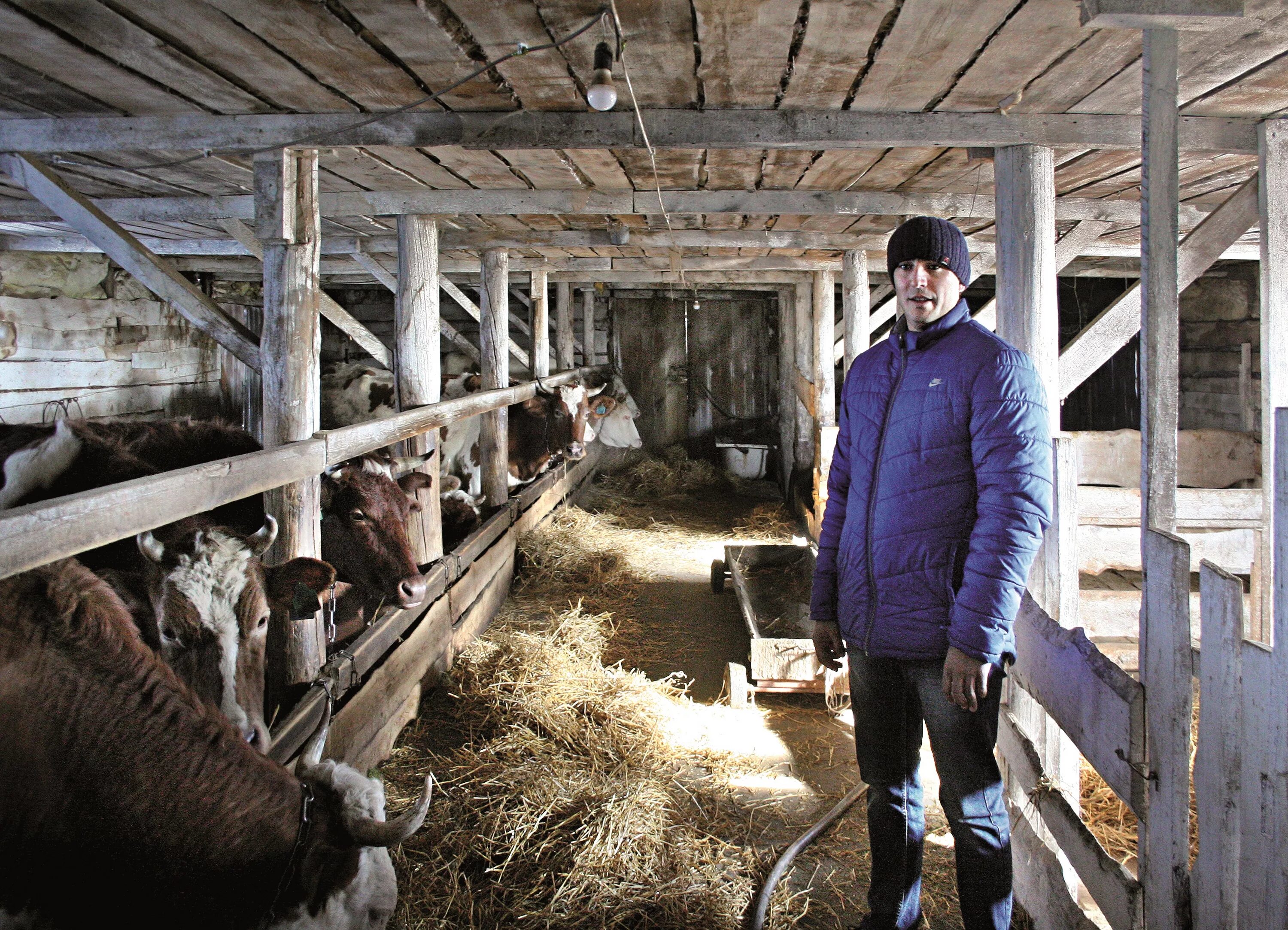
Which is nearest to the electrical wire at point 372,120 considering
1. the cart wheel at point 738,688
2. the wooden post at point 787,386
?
the cart wheel at point 738,688

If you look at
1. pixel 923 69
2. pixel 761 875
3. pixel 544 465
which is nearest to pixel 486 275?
pixel 544 465

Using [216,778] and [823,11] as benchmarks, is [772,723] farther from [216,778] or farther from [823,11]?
[823,11]

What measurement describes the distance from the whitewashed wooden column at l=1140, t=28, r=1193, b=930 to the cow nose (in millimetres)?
3228

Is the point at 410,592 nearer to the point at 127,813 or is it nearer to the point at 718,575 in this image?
the point at 127,813

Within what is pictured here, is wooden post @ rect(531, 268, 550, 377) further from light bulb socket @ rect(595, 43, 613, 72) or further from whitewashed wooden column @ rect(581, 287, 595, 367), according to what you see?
light bulb socket @ rect(595, 43, 613, 72)

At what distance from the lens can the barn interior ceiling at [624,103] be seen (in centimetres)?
226

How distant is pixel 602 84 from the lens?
2316 mm

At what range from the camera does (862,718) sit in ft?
7.98

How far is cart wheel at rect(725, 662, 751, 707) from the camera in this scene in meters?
4.67

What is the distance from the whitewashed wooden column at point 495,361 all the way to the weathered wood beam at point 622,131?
3915 millimetres

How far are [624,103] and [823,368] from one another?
567 centimetres

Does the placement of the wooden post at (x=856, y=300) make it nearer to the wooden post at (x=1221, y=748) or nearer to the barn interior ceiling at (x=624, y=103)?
the barn interior ceiling at (x=624, y=103)

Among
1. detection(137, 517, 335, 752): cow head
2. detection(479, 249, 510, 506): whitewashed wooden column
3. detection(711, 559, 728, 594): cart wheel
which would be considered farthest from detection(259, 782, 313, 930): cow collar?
detection(479, 249, 510, 506): whitewashed wooden column

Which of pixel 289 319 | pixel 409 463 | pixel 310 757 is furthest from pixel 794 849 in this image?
pixel 409 463
